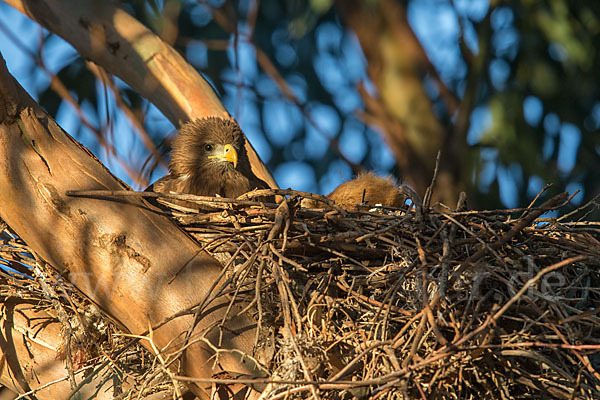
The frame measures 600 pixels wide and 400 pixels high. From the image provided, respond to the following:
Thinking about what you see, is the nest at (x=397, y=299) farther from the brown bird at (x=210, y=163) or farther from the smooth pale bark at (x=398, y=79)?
the smooth pale bark at (x=398, y=79)

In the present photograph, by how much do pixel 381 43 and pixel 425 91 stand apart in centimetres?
57

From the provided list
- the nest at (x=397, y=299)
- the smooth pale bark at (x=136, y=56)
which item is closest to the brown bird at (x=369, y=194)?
the smooth pale bark at (x=136, y=56)

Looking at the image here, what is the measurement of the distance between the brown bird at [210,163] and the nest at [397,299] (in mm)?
991

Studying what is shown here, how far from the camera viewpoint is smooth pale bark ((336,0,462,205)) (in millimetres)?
6113

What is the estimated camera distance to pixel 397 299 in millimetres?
2764

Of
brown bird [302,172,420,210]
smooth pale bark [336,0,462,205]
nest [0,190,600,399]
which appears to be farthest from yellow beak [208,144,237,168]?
smooth pale bark [336,0,462,205]

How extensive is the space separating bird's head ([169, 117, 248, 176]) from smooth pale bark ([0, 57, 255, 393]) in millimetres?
1385

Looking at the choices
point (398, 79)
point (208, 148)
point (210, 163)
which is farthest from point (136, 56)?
point (398, 79)

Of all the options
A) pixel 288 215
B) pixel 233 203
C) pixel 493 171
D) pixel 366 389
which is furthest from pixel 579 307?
pixel 493 171

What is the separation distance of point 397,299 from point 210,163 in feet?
5.60

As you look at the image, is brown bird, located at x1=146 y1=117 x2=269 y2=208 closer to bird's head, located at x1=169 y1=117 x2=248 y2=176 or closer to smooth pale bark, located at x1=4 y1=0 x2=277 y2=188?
bird's head, located at x1=169 y1=117 x2=248 y2=176

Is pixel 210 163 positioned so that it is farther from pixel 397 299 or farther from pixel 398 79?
pixel 398 79

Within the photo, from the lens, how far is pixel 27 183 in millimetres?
2662

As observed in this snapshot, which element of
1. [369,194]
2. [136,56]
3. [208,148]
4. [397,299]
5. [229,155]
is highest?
[136,56]
